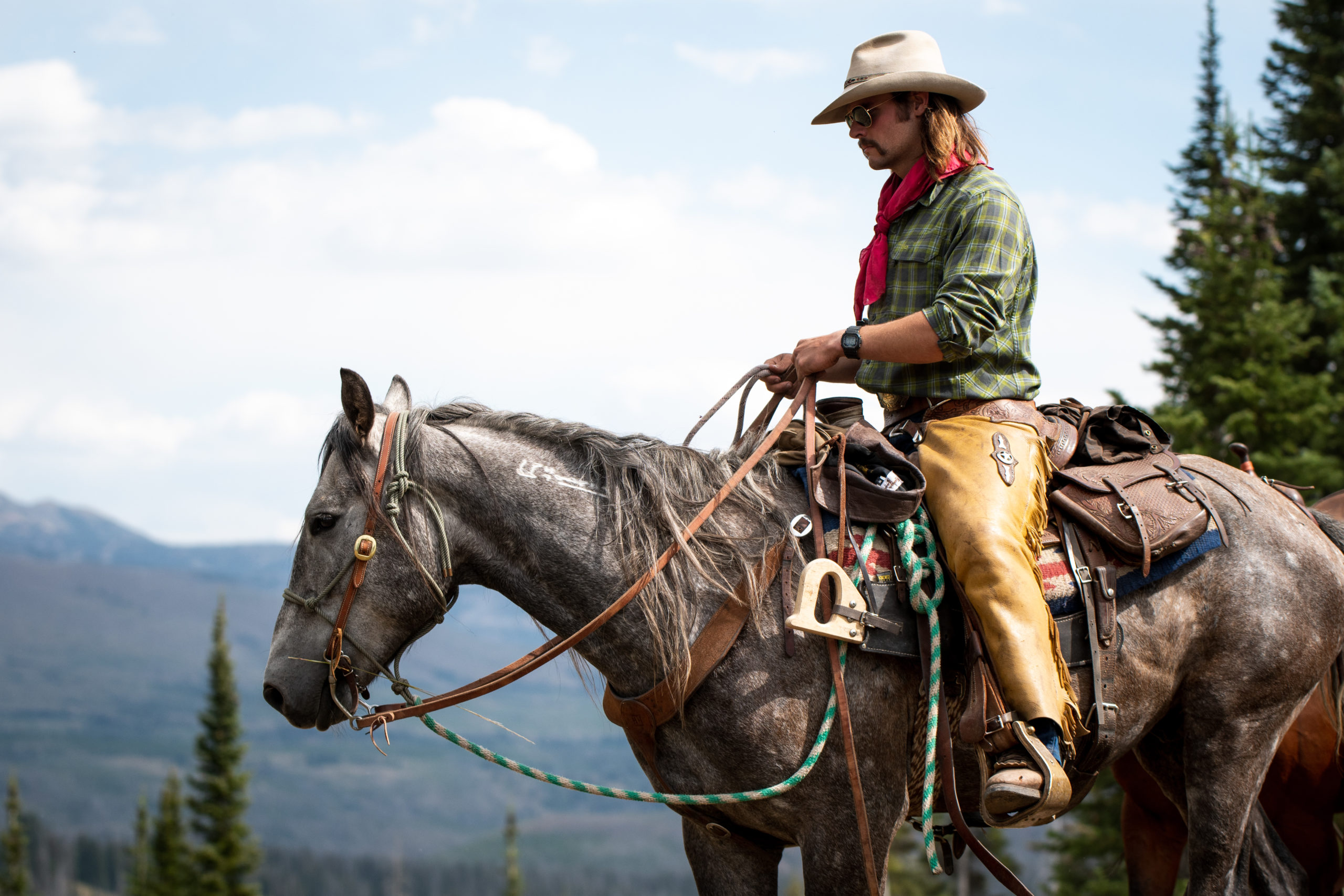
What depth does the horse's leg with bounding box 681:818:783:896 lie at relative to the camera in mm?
4402

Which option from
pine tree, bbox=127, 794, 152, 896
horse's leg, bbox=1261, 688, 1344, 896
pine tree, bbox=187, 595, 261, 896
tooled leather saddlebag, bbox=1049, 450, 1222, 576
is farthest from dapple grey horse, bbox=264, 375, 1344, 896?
pine tree, bbox=127, 794, 152, 896

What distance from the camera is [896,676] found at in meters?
4.12

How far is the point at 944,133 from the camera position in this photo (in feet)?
14.6

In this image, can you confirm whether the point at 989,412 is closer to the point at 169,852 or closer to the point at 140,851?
the point at 169,852

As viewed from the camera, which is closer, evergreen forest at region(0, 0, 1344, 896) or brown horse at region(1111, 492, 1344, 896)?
brown horse at region(1111, 492, 1344, 896)

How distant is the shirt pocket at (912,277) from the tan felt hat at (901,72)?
60 centimetres

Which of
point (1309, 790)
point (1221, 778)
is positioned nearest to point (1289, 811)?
point (1309, 790)

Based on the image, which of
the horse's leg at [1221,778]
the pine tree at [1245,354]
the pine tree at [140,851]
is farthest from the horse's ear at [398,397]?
Result: the pine tree at [140,851]

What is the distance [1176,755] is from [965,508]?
1.91m

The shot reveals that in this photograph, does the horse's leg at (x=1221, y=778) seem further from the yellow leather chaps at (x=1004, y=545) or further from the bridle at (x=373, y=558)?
the bridle at (x=373, y=558)

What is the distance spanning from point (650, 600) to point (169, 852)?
64.9 m

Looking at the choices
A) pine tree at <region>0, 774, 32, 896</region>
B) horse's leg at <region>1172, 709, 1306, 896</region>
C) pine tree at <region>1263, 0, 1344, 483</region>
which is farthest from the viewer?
pine tree at <region>0, 774, 32, 896</region>

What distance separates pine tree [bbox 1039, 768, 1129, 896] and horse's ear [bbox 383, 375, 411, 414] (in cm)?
1965

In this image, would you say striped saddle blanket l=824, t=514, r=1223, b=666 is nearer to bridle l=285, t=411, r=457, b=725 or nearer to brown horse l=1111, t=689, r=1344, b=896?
bridle l=285, t=411, r=457, b=725
